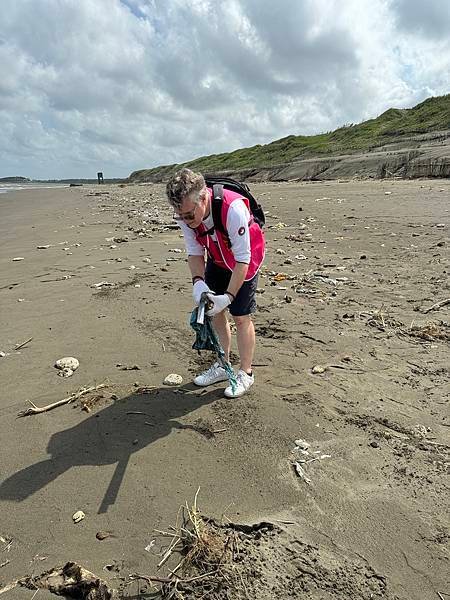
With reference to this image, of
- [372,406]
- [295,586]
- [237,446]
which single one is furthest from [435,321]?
[295,586]

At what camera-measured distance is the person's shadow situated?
113 inches

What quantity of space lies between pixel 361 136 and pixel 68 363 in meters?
34.6

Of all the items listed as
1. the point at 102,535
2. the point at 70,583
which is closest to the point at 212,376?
the point at 102,535

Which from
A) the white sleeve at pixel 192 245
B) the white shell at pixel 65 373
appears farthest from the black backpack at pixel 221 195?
the white shell at pixel 65 373

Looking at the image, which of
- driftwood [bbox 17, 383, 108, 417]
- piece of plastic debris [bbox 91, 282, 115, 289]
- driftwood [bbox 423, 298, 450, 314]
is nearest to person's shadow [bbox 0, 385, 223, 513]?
driftwood [bbox 17, 383, 108, 417]

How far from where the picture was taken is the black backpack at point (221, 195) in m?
3.46

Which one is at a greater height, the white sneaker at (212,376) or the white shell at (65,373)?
the white shell at (65,373)

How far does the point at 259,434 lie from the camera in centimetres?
330

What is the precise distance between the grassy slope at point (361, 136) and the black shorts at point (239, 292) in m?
27.2

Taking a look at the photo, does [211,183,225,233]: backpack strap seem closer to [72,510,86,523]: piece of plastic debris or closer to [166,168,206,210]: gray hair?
[166,168,206,210]: gray hair

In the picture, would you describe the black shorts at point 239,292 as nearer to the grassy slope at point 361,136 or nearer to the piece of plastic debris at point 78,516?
the piece of plastic debris at point 78,516

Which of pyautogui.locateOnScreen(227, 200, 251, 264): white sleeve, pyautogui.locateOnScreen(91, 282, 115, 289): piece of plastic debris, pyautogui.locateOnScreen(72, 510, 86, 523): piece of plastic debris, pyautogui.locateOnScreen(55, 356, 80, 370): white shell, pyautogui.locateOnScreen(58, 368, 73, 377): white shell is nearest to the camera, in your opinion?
pyautogui.locateOnScreen(72, 510, 86, 523): piece of plastic debris

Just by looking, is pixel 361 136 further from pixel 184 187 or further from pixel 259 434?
pixel 259 434

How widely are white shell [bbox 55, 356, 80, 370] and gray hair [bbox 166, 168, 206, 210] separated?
192 centimetres
